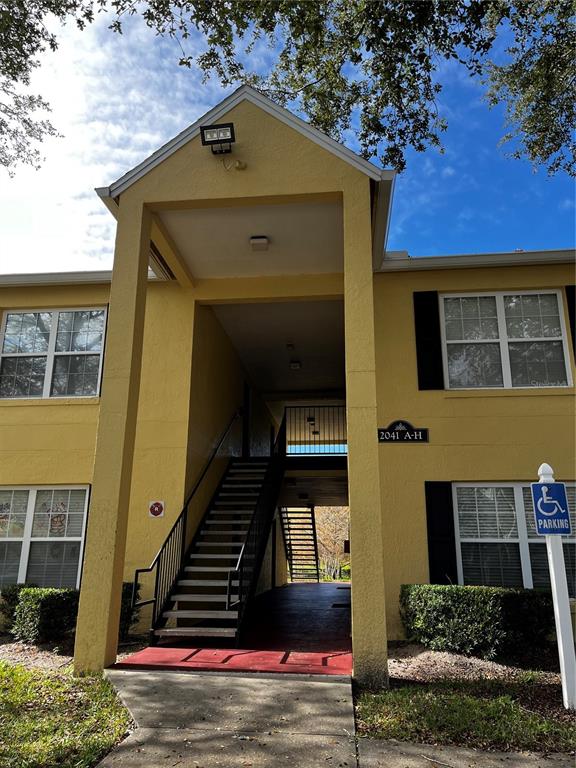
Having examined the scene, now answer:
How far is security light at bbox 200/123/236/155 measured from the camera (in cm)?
686

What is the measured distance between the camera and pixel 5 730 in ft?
12.8

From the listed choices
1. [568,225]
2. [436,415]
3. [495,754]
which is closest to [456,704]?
[495,754]

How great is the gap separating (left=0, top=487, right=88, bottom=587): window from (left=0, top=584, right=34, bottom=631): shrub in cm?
72

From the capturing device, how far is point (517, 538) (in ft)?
25.8

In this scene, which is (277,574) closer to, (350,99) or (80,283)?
(80,283)

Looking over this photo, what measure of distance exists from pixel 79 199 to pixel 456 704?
8182mm

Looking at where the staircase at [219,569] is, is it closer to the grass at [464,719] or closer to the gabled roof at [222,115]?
the grass at [464,719]

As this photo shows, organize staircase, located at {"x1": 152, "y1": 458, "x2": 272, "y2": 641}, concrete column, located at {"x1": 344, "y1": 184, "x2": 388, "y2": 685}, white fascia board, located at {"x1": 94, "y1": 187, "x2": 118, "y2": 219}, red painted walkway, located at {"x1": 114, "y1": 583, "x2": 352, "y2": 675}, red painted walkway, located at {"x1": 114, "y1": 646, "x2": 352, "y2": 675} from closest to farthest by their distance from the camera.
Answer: concrete column, located at {"x1": 344, "y1": 184, "x2": 388, "y2": 685}
red painted walkway, located at {"x1": 114, "y1": 646, "x2": 352, "y2": 675}
red painted walkway, located at {"x1": 114, "y1": 583, "x2": 352, "y2": 675}
white fascia board, located at {"x1": 94, "y1": 187, "x2": 118, "y2": 219}
staircase, located at {"x1": 152, "y1": 458, "x2": 272, "y2": 641}

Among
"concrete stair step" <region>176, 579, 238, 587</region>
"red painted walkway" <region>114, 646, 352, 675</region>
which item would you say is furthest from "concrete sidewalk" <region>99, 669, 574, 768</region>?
"concrete stair step" <region>176, 579, 238, 587</region>

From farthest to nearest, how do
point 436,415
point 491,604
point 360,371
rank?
point 436,415
point 491,604
point 360,371

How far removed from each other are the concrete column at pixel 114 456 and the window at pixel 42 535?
304 centimetres

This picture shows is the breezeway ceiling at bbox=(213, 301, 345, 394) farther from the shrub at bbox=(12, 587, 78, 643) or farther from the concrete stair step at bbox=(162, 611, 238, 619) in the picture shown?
the shrub at bbox=(12, 587, 78, 643)

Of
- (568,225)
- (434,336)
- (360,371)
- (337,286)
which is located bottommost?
(360,371)

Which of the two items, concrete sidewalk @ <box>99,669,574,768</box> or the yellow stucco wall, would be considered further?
the yellow stucco wall
